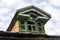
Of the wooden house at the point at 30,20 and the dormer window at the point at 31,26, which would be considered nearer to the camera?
the wooden house at the point at 30,20

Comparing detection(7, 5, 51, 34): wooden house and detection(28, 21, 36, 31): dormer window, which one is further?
detection(28, 21, 36, 31): dormer window

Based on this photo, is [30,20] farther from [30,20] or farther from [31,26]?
[31,26]

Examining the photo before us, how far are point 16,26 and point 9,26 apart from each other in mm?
2783

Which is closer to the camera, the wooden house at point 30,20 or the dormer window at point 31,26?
the wooden house at point 30,20

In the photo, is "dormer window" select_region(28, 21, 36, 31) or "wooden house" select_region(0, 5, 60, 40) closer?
"wooden house" select_region(0, 5, 60, 40)

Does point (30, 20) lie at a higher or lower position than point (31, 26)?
higher

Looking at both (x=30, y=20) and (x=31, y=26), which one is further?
(x=30, y=20)

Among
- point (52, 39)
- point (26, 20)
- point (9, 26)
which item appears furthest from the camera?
point (9, 26)

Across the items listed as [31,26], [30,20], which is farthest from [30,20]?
[31,26]

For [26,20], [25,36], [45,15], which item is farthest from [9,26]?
[25,36]

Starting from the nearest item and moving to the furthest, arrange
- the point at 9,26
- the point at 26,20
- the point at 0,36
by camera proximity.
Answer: the point at 0,36, the point at 26,20, the point at 9,26

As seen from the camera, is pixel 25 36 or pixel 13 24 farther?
pixel 13 24

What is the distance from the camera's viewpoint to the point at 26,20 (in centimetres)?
2231

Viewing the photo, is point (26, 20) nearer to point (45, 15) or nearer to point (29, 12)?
point (29, 12)
